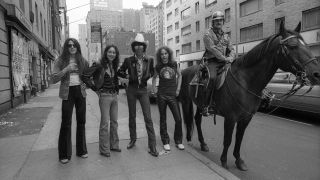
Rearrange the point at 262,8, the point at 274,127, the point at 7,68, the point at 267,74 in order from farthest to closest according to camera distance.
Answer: the point at 262,8, the point at 7,68, the point at 274,127, the point at 267,74

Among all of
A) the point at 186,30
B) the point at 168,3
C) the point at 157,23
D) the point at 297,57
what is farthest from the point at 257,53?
the point at 157,23

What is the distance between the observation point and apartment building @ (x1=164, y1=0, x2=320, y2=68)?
2367cm

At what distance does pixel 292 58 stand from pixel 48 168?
3973mm

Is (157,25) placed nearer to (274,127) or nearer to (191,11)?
(191,11)

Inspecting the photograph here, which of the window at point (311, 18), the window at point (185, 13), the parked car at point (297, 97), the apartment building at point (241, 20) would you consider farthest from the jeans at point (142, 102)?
the window at point (185, 13)

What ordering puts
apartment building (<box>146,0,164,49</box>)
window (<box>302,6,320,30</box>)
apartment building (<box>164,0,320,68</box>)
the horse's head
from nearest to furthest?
the horse's head < window (<box>302,6,320,30</box>) < apartment building (<box>164,0,320,68</box>) < apartment building (<box>146,0,164,49</box>)

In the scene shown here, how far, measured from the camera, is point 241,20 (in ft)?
108

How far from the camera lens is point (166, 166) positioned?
439 cm

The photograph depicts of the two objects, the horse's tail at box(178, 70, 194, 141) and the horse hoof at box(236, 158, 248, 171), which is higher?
the horse's tail at box(178, 70, 194, 141)

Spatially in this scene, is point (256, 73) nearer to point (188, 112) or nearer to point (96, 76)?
point (188, 112)

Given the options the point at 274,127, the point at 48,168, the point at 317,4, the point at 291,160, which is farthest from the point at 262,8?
the point at 48,168

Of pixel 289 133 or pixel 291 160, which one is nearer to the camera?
pixel 291 160

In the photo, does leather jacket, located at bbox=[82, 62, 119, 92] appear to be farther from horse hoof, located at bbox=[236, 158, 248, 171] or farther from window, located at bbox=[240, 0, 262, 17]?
window, located at bbox=[240, 0, 262, 17]

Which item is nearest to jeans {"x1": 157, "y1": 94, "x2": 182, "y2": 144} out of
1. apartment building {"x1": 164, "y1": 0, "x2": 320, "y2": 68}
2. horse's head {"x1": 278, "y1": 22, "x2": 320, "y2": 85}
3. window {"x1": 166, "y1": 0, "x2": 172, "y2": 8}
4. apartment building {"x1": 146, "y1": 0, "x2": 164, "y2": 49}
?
horse's head {"x1": 278, "y1": 22, "x2": 320, "y2": 85}
